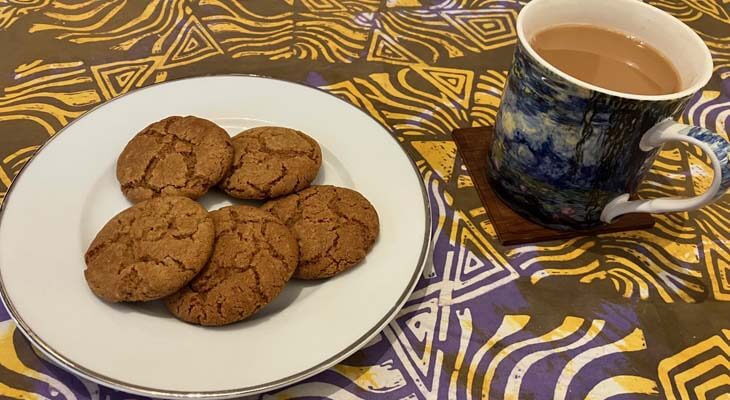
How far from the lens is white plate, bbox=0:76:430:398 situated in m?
0.61

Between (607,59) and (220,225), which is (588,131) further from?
(220,225)

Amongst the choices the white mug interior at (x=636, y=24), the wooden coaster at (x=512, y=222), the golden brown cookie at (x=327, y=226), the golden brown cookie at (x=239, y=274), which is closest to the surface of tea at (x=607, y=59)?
the white mug interior at (x=636, y=24)

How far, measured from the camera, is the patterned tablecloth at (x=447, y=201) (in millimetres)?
706

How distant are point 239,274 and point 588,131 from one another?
0.45 meters

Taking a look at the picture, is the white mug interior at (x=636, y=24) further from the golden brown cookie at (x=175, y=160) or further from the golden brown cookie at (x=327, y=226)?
the golden brown cookie at (x=175, y=160)

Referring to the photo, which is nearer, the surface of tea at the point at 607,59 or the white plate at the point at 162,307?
the white plate at the point at 162,307

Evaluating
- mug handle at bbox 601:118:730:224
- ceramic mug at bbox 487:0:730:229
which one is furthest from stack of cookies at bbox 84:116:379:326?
mug handle at bbox 601:118:730:224

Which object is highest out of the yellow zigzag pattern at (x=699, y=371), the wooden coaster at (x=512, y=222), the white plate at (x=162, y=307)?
the white plate at (x=162, y=307)

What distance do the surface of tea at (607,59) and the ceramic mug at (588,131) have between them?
0.04ft

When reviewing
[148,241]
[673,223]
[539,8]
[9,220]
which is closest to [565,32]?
Answer: [539,8]

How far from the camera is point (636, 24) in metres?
0.82

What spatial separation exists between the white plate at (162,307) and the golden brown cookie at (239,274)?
2 centimetres

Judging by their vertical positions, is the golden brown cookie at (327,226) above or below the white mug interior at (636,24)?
below

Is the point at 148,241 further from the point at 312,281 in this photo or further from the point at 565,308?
the point at 565,308
